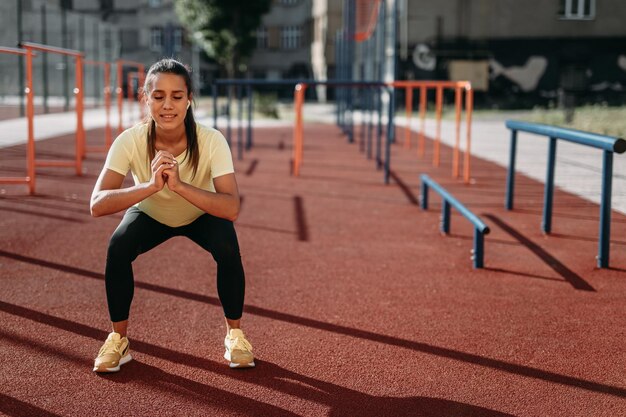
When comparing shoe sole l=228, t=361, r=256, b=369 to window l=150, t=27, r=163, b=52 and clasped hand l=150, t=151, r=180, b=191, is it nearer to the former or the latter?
clasped hand l=150, t=151, r=180, b=191

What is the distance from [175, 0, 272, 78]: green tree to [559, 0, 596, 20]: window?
15339mm

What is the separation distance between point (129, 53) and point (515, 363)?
51.8m

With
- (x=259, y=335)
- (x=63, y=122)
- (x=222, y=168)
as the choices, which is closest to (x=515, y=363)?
(x=259, y=335)

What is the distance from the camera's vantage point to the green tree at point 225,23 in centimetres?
4088

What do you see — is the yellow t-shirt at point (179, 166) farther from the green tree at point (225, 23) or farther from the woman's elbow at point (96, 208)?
the green tree at point (225, 23)

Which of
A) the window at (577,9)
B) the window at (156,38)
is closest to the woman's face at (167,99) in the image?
the window at (577,9)

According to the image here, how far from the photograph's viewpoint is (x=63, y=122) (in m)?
23.1

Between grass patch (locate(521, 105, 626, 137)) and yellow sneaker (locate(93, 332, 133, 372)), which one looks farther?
grass patch (locate(521, 105, 626, 137))

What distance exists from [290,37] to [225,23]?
12192 mm

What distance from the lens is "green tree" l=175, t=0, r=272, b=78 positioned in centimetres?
4088

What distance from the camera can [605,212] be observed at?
19.0 feet

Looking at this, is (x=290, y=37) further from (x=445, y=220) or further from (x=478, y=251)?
→ (x=478, y=251)

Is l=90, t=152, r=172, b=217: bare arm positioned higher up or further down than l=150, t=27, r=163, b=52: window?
further down

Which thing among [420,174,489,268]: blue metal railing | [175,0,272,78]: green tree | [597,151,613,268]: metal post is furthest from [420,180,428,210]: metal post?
→ [175,0,272,78]: green tree
